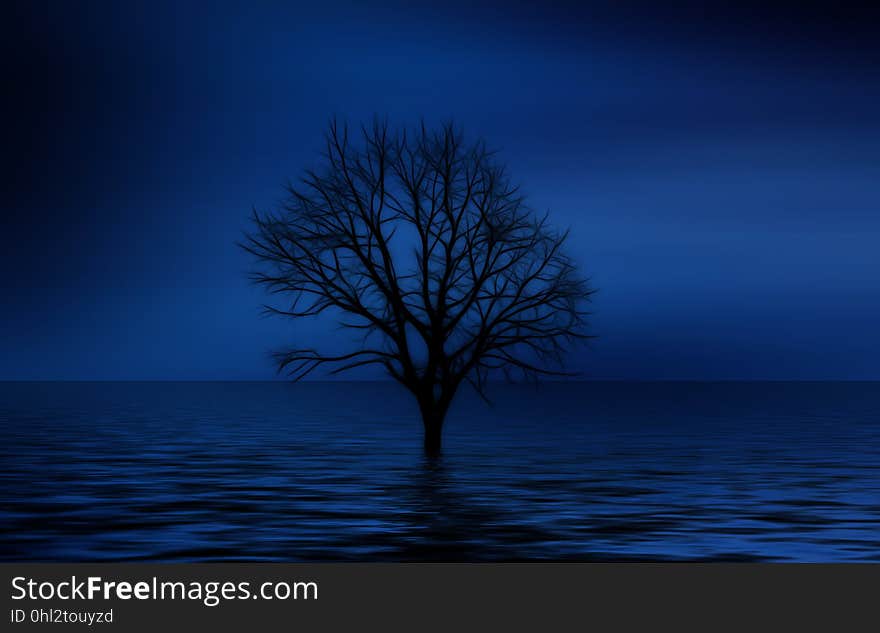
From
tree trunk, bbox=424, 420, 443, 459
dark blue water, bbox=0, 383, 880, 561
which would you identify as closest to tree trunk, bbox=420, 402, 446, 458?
tree trunk, bbox=424, 420, 443, 459

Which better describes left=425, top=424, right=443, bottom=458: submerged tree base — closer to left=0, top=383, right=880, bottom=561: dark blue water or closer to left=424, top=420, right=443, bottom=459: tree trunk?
left=424, top=420, right=443, bottom=459: tree trunk

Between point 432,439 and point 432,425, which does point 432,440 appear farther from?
point 432,425

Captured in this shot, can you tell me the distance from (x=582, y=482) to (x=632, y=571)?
1612cm

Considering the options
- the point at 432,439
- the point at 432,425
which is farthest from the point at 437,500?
the point at 432,439

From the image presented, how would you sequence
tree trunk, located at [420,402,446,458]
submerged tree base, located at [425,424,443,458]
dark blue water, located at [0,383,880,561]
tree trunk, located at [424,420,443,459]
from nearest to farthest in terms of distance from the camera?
dark blue water, located at [0,383,880,561]
tree trunk, located at [420,402,446,458]
tree trunk, located at [424,420,443,459]
submerged tree base, located at [425,424,443,458]

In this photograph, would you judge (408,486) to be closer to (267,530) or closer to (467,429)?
(267,530)

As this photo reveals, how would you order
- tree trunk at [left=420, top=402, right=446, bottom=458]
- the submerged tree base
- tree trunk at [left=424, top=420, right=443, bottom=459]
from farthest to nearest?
the submerged tree base
tree trunk at [left=424, top=420, right=443, bottom=459]
tree trunk at [left=420, top=402, right=446, bottom=458]

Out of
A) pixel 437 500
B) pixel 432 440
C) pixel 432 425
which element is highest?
pixel 432 425

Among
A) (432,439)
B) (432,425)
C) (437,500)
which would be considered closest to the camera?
(437,500)

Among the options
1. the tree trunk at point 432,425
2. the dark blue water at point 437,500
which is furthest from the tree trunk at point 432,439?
the dark blue water at point 437,500

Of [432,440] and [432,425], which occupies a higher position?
[432,425]

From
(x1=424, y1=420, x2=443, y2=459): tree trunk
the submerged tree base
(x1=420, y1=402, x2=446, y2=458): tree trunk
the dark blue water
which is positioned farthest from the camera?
the submerged tree base

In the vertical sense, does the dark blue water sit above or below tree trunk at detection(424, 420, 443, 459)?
below

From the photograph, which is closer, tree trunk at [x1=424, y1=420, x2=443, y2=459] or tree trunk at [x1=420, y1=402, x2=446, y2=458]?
tree trunk at [x1=420, y1=402, x2=446, y2=458]
